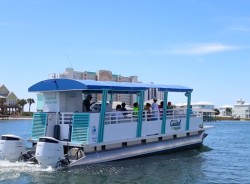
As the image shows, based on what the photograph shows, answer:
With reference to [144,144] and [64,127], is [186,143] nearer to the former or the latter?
[144,144]

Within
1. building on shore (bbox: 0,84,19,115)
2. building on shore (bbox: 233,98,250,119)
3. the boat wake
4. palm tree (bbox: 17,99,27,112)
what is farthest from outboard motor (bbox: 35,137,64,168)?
building on shore (bbox: 233,98,250,119)

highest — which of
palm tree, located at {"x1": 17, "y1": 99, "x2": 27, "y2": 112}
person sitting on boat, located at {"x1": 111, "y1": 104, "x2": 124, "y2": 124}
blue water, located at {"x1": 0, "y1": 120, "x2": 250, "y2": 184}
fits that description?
palm tree, located at {"x1": 17, "y1": 99, "x2": 27, "y2": 112}

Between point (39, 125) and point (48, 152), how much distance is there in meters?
2.73

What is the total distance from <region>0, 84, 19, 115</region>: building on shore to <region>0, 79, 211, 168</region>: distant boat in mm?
105536

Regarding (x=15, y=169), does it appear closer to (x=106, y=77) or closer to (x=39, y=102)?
(x=39, y=102)

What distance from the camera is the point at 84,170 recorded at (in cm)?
1578

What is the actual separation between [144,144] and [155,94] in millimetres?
3597

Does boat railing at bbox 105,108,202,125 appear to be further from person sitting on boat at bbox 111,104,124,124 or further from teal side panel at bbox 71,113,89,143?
teal side panel at bbox 71,113,89,143

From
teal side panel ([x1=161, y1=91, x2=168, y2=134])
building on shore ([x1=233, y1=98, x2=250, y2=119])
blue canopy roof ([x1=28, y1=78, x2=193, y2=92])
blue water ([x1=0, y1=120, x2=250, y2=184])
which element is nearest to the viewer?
blue water ([x1=0, y1=120, x2=250, y2=184])

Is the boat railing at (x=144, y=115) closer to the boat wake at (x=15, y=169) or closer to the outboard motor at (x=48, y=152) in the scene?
the outboard motor at (x=48, y=152)

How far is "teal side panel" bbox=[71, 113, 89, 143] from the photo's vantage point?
55.1ft

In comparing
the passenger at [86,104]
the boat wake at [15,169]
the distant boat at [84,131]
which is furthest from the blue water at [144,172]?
the passenger at [86,104]

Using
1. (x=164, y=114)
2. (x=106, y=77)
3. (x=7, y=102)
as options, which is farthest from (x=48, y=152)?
(x=7, y=102)

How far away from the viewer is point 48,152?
15.5m
